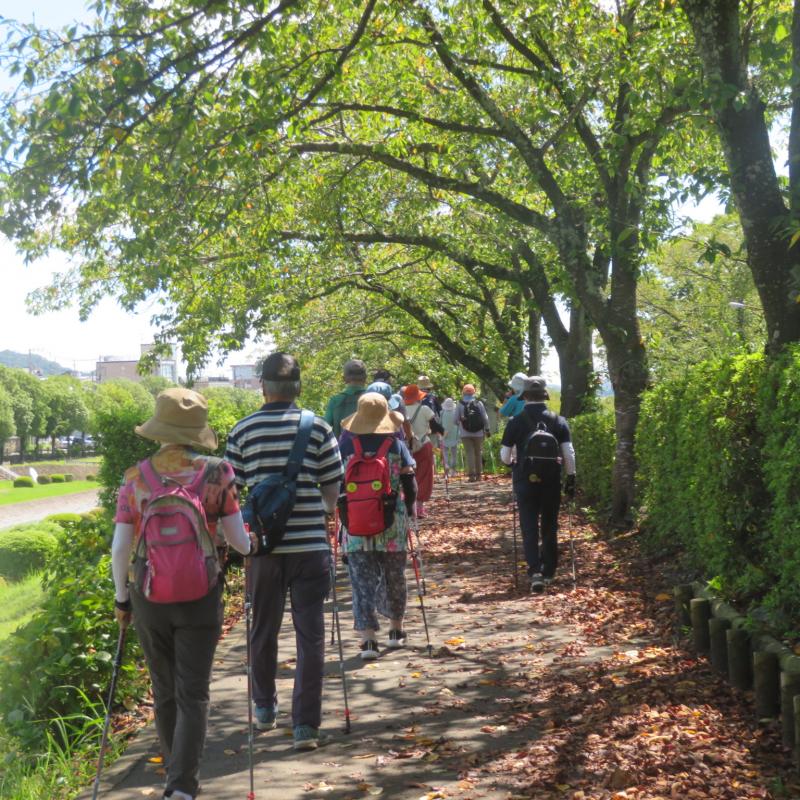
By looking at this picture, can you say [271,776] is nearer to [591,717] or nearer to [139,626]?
[139,626]

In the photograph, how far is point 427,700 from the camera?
6738mm

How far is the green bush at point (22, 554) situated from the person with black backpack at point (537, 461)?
1213cm

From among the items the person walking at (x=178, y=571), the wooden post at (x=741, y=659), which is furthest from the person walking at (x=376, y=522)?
the person walking at (x=178, y=571)

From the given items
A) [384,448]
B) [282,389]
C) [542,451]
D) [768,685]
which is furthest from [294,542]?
[542,451]

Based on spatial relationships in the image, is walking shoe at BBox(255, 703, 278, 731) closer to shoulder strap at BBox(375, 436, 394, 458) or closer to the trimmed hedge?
shoulder strap at BBox(375, 436, 394, 458)

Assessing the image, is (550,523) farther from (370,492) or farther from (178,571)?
(178,571)

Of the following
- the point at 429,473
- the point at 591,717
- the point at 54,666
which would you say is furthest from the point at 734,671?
the point at 429,473

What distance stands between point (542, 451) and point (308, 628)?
491 centimetres

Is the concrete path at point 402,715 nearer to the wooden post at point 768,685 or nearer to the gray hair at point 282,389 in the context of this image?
the wooden post at point 768,685

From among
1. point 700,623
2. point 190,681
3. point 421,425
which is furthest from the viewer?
point 421,425

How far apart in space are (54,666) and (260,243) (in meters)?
10.1

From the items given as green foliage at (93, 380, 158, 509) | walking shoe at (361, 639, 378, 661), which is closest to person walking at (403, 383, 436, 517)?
green foliage at (93, 380, 158, 509)

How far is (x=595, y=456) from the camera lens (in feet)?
55.6

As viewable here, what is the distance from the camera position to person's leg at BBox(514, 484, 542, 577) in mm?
10555
